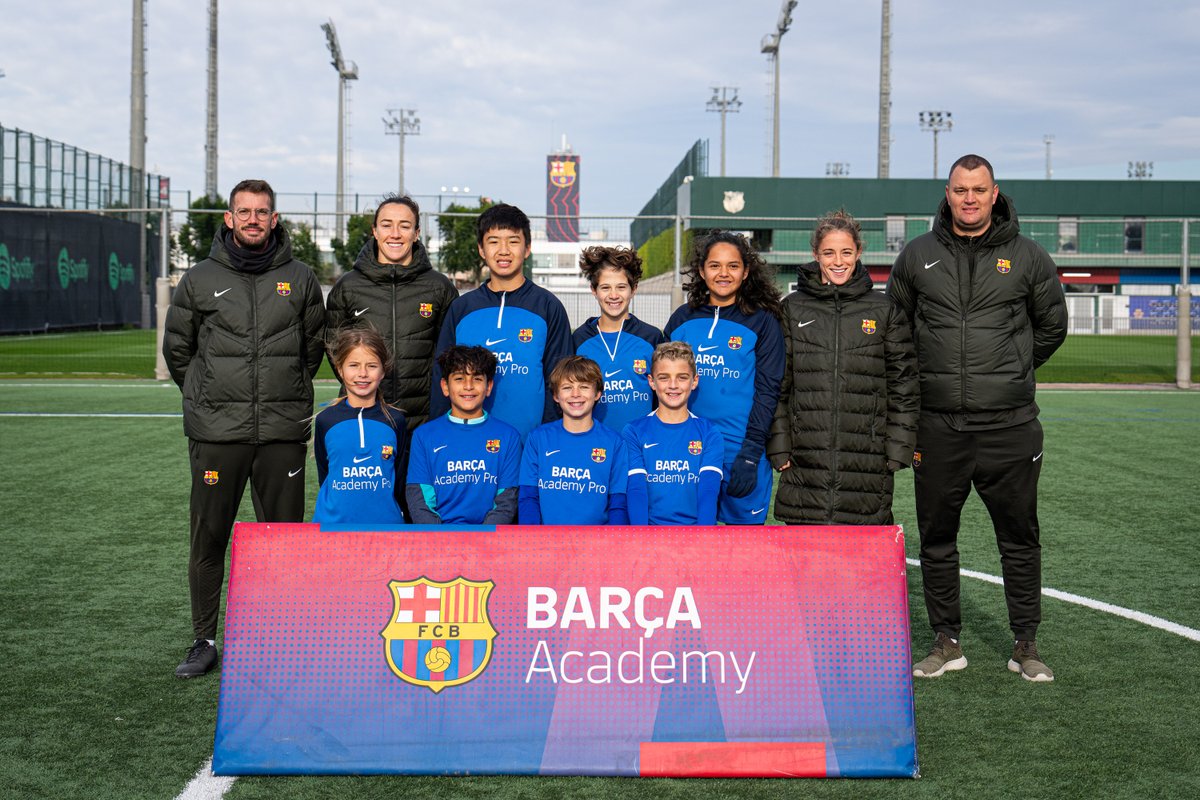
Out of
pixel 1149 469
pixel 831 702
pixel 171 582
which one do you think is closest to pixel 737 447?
pixel 831 702

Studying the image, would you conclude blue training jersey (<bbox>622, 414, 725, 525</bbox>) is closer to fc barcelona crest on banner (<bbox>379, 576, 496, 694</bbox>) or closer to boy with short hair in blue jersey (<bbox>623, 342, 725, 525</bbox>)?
boy with short hair in blue jersey (<bbox>623, 342, 725, 525</bbox>)

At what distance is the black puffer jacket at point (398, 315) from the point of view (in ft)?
14.6

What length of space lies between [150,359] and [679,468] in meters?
19.3

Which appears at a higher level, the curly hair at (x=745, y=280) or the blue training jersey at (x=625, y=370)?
the curly hair at (x=745, y=280)

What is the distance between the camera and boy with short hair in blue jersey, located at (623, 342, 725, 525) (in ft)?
13.4

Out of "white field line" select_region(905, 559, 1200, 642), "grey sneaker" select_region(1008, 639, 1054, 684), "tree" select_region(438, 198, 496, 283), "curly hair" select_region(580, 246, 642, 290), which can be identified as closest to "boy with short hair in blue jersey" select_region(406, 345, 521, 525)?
"curly hair" select_region(580, 246, 642, 290)

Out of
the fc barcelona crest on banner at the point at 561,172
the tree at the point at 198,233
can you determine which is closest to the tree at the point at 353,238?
the tree at the point at 198,233

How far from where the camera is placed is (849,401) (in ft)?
13.7

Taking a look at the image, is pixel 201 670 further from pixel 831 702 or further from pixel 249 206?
pixel 831 702

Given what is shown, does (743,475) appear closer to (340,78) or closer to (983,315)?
(983,315)

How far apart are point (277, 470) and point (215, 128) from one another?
101 feet

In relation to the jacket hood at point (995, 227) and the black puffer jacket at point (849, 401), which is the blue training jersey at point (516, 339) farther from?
the jacket hood at point (995, 227)

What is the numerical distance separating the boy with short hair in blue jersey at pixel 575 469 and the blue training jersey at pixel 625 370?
22.8 inches

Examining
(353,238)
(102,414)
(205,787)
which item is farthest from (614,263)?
(353,238)
